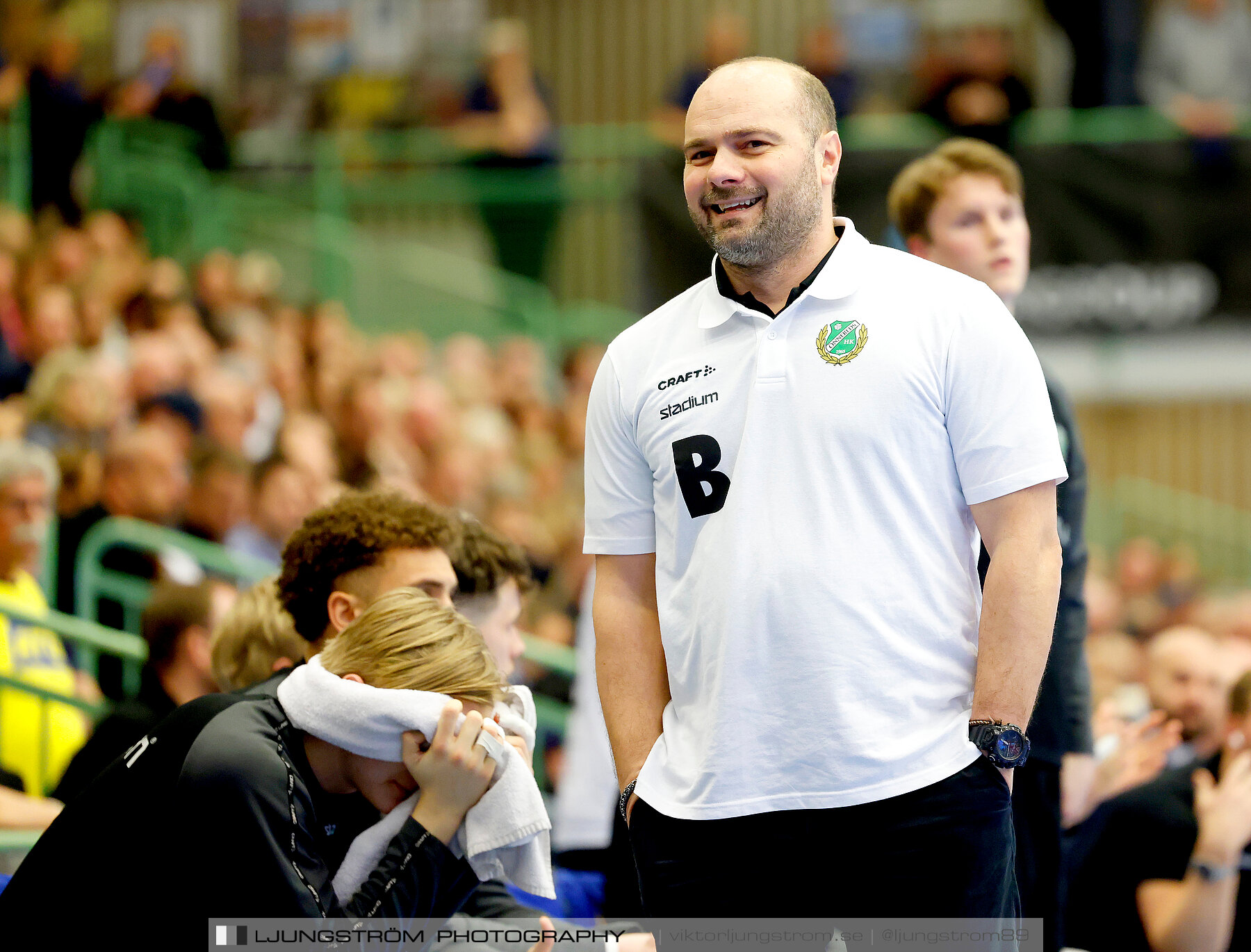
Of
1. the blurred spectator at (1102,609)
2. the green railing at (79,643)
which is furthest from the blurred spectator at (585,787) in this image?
the blurred spectator at (1102,609)

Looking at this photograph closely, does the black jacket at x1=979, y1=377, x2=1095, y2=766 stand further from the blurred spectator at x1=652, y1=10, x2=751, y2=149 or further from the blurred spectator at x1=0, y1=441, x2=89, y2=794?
the blurred spectator at x1=652, y1=10, x2=751, y2=149

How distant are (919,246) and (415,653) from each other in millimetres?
1624

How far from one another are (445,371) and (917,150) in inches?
139

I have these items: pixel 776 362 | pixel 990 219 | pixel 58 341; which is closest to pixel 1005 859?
pixel 776 362

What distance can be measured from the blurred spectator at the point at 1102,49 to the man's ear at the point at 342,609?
927 centimetres

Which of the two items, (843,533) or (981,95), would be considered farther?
(981,95)

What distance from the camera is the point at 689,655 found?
2.54 m

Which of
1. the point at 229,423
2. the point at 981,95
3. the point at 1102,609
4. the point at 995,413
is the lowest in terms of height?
the point at 1102,609

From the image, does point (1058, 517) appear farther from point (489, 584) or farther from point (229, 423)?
Answer: point (229, 423)

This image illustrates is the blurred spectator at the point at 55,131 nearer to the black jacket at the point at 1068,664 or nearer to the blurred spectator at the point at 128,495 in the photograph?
the blurred spectator at the point at 128,495

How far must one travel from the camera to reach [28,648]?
4941 millimetres

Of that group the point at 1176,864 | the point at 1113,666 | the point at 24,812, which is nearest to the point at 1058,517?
the point at 1176,864

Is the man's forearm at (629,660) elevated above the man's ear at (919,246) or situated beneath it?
situated beneath

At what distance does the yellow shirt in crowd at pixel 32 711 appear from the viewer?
4.72m
